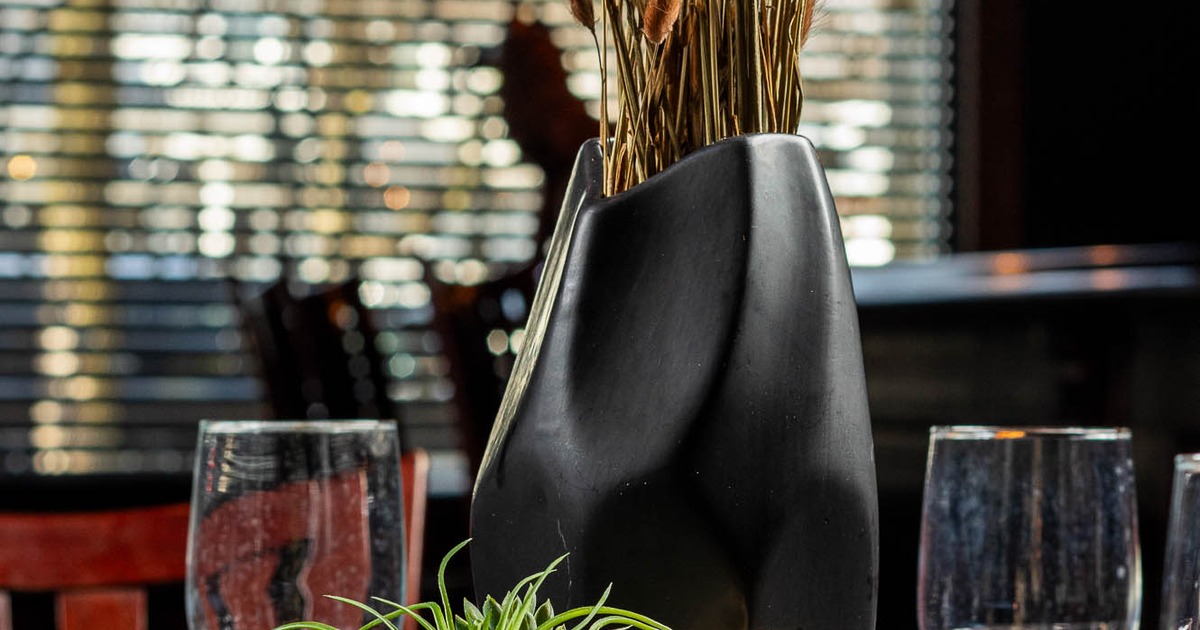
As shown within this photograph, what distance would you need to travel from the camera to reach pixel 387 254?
344cm

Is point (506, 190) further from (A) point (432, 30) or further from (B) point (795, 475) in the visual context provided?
(B) point (795, 475)

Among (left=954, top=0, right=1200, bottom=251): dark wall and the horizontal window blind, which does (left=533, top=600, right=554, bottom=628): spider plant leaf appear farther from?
(left=954, top=0, right=1200, bottom=251): dark wall

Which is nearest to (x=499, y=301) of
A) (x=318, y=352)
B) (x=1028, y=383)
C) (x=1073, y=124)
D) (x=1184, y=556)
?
(x=318, y=352)

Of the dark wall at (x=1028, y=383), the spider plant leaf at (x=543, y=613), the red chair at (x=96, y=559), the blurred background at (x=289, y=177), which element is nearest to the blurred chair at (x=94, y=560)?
the red chair at (x=96, y=559)

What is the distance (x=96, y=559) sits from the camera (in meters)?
0.89

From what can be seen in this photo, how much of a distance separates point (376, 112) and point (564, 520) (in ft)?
10.0

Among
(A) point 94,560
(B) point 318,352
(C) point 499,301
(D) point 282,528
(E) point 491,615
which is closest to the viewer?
(E) point 491,615

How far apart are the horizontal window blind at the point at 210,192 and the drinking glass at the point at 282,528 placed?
2741 millimetres

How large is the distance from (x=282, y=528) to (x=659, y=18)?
0.22m

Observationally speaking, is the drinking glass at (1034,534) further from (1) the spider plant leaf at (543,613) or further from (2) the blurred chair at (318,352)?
(2) the blurred chair at (318,352)

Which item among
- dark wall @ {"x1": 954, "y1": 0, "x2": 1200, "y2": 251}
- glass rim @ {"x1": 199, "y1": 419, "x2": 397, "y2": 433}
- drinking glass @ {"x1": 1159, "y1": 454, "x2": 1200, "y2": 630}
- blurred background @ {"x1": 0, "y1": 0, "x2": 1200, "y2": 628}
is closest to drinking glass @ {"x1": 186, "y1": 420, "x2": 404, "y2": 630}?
glass rim @ {"x1": 199, "y1": 419, "x2": 397, "y2": 433}

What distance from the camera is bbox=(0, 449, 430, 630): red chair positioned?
2.91 feet

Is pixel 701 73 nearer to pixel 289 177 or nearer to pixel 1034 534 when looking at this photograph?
pixel 1034 534

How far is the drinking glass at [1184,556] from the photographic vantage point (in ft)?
1.44
